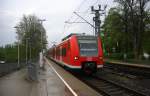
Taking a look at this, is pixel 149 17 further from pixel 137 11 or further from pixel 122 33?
pixel 122 33

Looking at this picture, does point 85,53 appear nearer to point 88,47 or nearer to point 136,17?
point 88,47

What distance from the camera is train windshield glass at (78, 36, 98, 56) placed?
22688mm

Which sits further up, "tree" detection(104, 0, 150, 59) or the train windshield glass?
"tree" detection(104, 0, 150, 59)

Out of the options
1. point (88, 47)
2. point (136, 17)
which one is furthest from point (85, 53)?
point (136, 17)

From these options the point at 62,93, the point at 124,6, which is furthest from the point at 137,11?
the point at 62,93

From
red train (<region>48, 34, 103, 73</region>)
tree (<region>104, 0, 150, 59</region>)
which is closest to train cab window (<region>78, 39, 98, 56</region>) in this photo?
red train (<region>48, 34, 103, 73</region>)

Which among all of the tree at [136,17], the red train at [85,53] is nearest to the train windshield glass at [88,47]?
the red train at [85,53]

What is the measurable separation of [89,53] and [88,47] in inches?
18.3

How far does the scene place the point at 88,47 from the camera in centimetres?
2294

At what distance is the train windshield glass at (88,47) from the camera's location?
22.7m

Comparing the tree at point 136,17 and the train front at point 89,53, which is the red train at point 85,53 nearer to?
the train front at point 89,53

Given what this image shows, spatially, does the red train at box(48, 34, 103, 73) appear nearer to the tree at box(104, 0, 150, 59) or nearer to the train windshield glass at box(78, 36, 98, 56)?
the train windshield glass at box(78, 36, 98, 56)

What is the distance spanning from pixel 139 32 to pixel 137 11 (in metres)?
3.37

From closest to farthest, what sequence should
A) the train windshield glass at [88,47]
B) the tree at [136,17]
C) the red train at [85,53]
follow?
the red train at [85,53] → the train windshield glass at [88,47] → the tree at [136,17]
